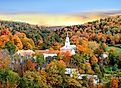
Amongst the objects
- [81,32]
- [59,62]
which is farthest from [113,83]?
[81,32]

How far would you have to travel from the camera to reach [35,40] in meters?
61.7

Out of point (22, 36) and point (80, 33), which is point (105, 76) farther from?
point (80, 33)

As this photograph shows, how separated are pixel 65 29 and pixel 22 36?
17.9 meters

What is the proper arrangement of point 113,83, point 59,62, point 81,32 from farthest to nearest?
point 81,32
point 59,62
point 113,83

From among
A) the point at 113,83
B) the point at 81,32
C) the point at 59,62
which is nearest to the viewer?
the point at 113,83

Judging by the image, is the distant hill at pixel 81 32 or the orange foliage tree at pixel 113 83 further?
the distant hill at pixel 81 32

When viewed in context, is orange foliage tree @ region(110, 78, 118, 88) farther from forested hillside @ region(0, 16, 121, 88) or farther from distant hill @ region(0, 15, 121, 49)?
distant hill @ region(0, 15, 121, 49)

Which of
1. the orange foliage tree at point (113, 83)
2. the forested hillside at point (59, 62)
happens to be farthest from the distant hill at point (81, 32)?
the orange foliage tree at point (113, 83)

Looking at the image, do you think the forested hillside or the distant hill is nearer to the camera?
the forested hillside

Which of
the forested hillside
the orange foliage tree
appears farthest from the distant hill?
the orange foliage tree

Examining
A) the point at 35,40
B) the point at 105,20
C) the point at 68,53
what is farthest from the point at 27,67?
the point at 105,20

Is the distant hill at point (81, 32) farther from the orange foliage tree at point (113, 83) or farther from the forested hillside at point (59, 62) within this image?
the orange foliage tree at point (113, 83)

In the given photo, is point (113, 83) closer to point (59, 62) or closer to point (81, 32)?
point (59, 62)

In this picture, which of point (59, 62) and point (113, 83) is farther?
point (59, 62)
